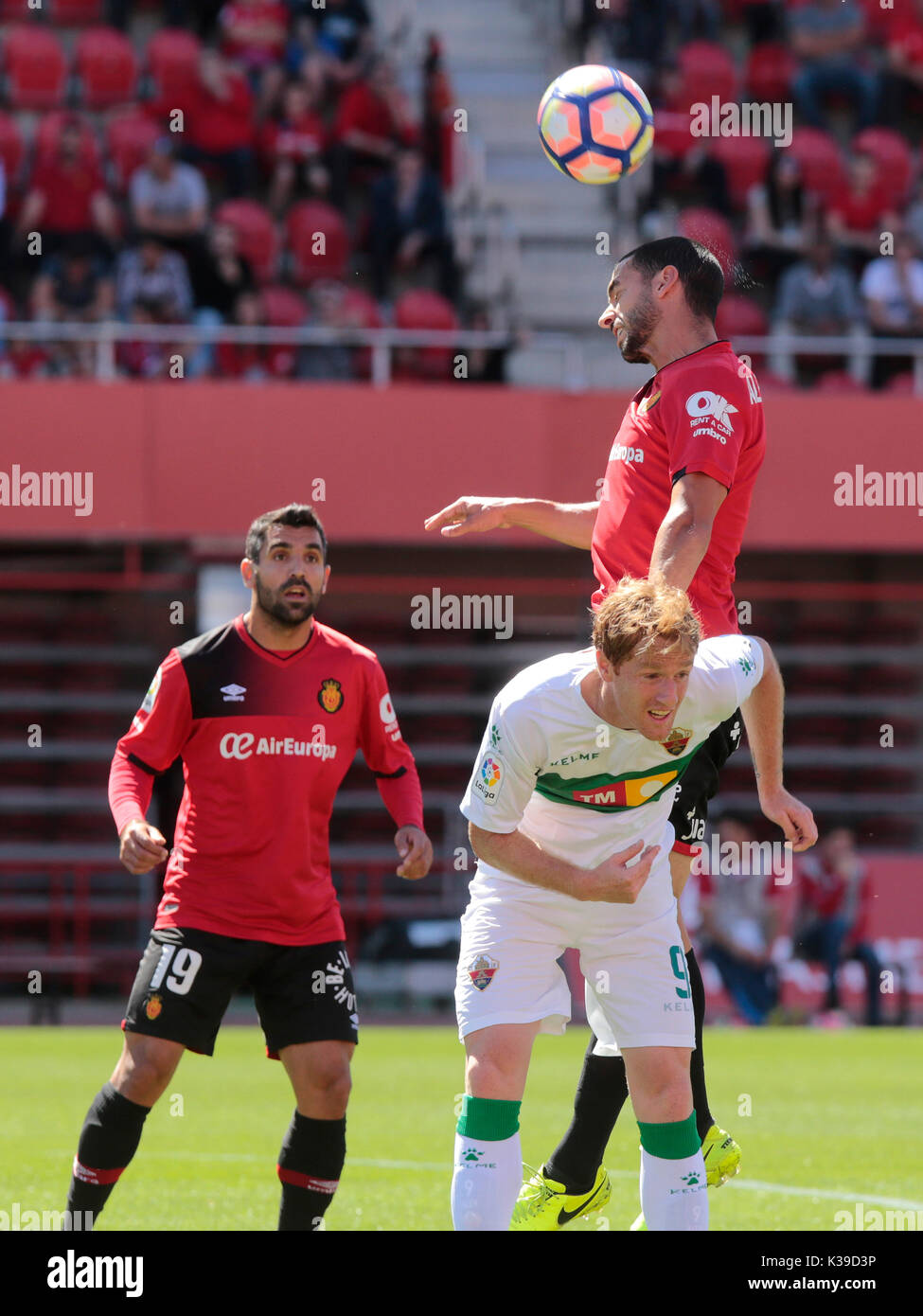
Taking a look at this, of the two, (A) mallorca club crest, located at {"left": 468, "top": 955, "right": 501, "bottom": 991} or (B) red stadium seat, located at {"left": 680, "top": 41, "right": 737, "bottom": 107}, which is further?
(B) red stadium seat, located at {"left": 680, "top": 41, "right": 737, "bottom": 107}

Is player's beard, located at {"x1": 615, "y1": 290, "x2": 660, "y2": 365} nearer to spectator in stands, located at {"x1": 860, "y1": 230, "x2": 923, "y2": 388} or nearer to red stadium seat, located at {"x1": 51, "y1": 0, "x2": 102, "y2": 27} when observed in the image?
spectator in stands, located at {"x1": 860, "y1": 230, "x2": 923, "y2": 388}

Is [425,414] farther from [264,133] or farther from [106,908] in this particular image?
[106,908]

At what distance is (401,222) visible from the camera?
1858 cm

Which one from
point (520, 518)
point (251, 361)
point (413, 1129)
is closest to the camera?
point (520, 518)

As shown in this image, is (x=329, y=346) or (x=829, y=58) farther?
(x=829, y=58)

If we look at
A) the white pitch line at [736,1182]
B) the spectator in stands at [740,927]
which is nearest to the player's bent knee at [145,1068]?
the white pitch line at [736,1182]

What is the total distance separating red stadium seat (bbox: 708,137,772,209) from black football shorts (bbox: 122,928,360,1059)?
1553 centimetres

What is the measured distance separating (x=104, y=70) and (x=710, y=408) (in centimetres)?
1526

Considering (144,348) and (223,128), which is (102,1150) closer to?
(144,348)

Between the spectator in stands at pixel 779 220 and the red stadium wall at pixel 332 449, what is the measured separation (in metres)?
2.03

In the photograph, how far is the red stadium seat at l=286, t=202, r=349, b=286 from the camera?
60.5 ft

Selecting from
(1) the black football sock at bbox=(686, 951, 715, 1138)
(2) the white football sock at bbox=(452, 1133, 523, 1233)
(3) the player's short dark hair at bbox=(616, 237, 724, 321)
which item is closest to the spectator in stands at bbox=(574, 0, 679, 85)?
(3) the player's short dark hair at bbox=(616, 237, 724, 321)

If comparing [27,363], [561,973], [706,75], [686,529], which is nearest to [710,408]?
[686,529]

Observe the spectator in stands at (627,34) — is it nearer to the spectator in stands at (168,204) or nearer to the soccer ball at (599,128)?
the spectator in stands at (168,204)
